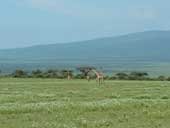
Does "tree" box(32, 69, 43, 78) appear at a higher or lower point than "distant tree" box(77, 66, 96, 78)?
lower

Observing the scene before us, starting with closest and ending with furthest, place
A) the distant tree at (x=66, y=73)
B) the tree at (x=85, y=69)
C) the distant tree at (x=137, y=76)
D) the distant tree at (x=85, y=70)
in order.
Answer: the tree at (x=85, y=69) → the distant tree at (x=85, y=70) → the distant tree at (x=137, y=76) → the distant tree at (x=66, y=73)

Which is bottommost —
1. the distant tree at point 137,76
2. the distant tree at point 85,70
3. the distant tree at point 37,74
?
the distant tree at point 137,76

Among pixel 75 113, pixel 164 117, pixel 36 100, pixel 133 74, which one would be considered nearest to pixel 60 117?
pixel 75 113

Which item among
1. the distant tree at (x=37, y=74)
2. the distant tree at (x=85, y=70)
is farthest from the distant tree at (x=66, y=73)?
the distant tree at (x=37, y=74)

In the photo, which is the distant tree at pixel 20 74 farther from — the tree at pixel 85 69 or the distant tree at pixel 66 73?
the tree at pixel 85 69

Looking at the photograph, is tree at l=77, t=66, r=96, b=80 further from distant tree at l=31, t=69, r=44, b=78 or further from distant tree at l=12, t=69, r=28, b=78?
distant tree at l=12, t=69, r=28, b=78

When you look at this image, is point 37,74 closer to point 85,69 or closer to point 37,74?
point 37,74

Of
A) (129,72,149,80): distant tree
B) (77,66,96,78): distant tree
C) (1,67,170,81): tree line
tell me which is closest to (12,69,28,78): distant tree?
(1,67,170,81): tree line

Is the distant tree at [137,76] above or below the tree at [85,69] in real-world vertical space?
below

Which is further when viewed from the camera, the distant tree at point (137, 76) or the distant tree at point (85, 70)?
the distant tree at point (137, 76)

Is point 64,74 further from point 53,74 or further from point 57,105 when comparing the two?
point 57,105

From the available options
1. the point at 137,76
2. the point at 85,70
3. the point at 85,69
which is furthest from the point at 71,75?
the point at 85,69

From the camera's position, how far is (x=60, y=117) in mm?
22734

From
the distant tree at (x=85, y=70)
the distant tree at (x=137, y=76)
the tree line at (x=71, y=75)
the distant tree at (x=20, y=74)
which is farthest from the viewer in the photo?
the distant tree at (x=20, y=74)
